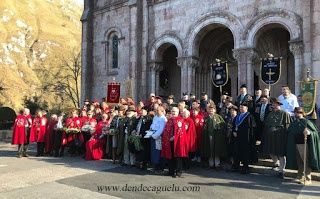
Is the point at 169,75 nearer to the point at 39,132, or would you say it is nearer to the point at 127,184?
the point at 39,132

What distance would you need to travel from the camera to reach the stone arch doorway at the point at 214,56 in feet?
66.2

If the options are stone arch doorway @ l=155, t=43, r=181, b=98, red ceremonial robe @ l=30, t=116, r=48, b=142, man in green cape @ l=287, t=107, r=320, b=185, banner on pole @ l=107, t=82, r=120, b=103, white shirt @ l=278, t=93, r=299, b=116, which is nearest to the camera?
man in green cape @ l=287, t=107, r=320, b=185

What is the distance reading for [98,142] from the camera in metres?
13.5

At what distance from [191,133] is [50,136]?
6732 millimetres

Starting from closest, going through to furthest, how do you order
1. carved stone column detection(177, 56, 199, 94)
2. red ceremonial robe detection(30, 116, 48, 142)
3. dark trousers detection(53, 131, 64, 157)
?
dark trousers detection(53, 131, 64, 157), red ceremonial robe detection(30, 116, 48, 142), carved stone column detection(177, 56, 199, 94)

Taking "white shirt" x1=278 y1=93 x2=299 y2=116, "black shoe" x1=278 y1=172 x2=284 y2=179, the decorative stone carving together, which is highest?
the decorative stone carving

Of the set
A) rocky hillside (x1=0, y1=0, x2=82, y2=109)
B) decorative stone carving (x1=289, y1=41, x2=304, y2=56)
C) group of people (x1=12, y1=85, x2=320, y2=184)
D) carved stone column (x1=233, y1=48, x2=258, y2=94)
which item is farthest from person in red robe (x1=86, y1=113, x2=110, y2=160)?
rocky hillside (x1=0, y1=0, x2=82, y2=109)

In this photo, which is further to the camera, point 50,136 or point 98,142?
point 50,136

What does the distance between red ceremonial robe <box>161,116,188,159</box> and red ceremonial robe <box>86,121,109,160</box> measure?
337 cm

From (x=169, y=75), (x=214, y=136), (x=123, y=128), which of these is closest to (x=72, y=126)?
(x=123, y=128)

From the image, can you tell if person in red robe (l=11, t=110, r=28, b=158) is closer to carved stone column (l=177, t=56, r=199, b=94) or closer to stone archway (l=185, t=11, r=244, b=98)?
carved stone column (l=177, t=56, r=199, b=94)

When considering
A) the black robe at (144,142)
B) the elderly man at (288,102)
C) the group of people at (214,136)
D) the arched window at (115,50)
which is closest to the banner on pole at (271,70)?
the group of people at (214,136)

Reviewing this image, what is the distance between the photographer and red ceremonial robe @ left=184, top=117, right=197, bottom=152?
10.5 m

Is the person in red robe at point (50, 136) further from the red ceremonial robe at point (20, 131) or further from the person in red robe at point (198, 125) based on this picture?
the person in red robe at point (198, 125)
